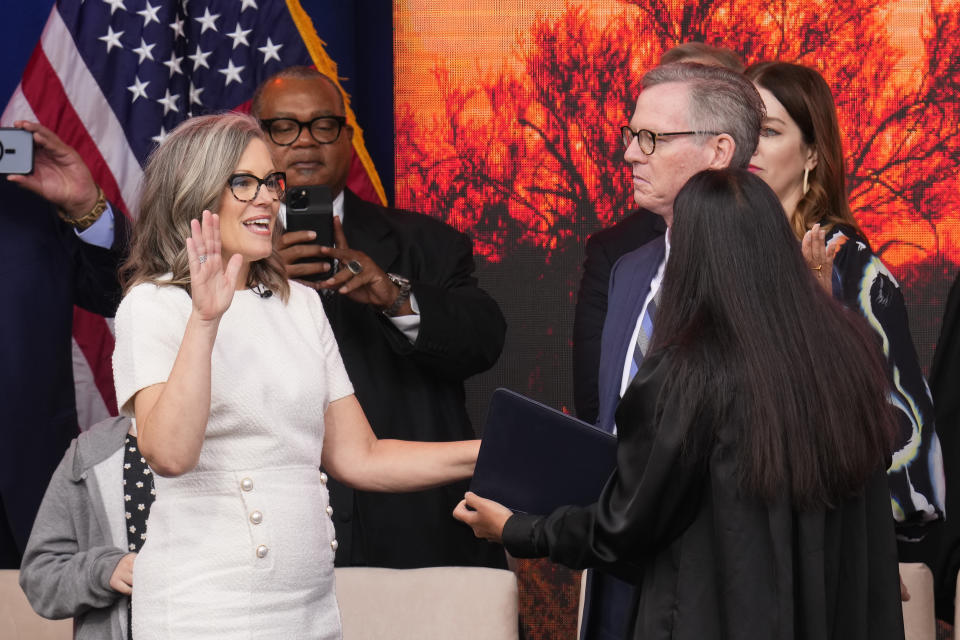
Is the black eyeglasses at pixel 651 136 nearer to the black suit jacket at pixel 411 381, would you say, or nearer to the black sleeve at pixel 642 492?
the black sleeve at pixel 642 492

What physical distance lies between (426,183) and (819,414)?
2.85m

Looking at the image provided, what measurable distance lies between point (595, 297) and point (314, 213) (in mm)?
881

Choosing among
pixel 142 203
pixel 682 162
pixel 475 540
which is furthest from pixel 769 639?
pixel 475 540

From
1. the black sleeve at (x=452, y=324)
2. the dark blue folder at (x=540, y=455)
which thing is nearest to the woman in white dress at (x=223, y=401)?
the dark blue folder at (x=540, y=455)

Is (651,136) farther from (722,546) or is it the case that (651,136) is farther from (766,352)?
(722,546)

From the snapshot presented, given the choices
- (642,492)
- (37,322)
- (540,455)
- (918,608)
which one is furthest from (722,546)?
(37,322)

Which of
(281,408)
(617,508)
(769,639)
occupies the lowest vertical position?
(769,639)

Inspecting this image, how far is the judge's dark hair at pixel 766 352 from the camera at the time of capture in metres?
2.09

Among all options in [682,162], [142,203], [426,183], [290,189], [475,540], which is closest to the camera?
[142,203]

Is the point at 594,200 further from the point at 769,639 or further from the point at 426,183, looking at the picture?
the point at 769,639

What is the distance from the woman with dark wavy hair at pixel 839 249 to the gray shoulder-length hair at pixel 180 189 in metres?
1.20

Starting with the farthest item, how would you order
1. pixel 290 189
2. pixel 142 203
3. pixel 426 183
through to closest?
1. pixel 426 183
2. pixel 290 189
3. pixel 142 203

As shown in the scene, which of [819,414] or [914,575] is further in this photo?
[914,575]

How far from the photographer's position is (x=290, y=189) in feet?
11.0
